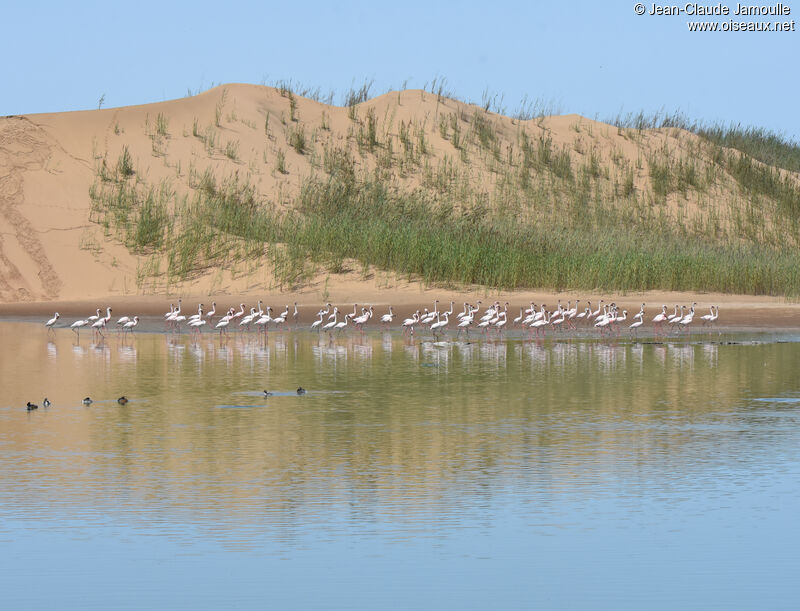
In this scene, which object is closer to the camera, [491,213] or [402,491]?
[402,491]

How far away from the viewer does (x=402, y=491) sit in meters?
12.8

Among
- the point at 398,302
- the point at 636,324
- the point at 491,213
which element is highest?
the point at 491,213

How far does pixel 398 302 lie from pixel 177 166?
21398 millimetres

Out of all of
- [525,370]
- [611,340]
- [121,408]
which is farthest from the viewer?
[611,340]

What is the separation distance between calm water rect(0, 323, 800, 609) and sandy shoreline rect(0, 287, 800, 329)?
56.1ft

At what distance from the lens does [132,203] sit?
2170 inches

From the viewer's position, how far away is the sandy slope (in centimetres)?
4581

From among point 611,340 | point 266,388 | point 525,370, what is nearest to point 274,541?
point 266,388

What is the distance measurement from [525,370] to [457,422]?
25.8ft

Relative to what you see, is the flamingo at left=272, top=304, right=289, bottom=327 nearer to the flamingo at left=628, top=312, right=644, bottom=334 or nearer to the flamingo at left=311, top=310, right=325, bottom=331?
the flamingo at left=311, top=310, right=325, bottom=331

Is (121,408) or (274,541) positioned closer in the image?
(274,541)

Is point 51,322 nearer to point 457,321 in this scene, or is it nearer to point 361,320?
point 361,320

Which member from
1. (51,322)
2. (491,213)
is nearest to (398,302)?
(51,322)

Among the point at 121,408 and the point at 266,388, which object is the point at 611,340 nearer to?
the point at 266,388
